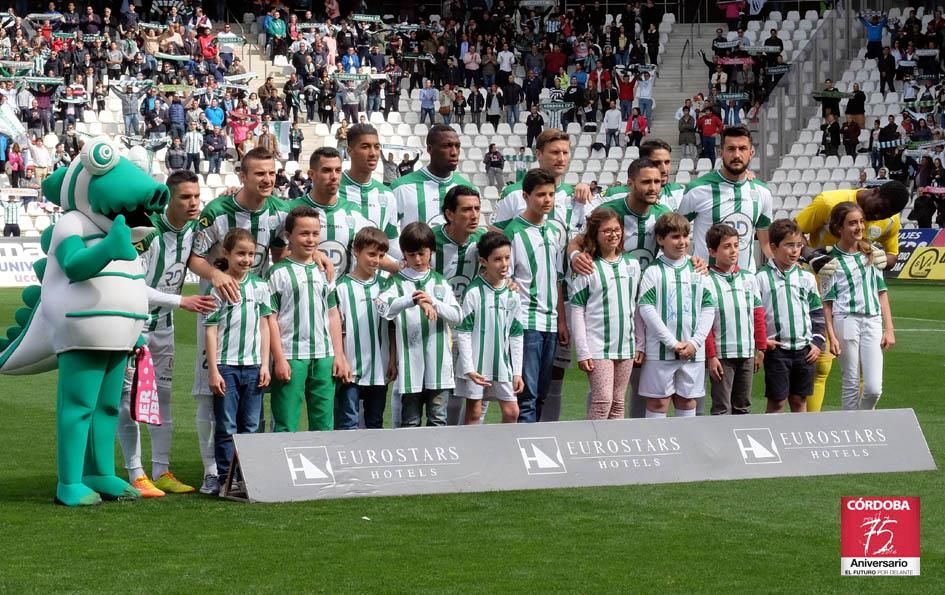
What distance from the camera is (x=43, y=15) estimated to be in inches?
1371

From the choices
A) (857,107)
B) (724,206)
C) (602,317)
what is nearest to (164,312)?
(602,317)

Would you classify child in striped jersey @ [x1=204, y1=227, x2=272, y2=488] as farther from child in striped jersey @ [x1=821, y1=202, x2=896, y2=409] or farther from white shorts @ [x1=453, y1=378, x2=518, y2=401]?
child in striped jersey @ [x1=821, y1=202, x2=896, y2=409]

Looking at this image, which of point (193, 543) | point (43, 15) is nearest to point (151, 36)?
point (43, 15)

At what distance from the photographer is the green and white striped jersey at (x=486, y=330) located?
8367 mm

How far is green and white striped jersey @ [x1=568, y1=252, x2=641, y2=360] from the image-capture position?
28.3 feet

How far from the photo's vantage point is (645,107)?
3538 cm

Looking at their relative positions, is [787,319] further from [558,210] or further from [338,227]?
[338,227]

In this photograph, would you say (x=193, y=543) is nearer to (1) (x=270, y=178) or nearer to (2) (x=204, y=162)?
(1) (x=270, y=178)

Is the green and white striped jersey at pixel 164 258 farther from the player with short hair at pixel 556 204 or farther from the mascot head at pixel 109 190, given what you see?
the player with short hair at pixel 556 204

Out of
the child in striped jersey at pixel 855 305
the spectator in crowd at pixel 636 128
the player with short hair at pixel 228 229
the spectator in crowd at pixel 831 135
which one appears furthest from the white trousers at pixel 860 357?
the spectator in crowd at pixel 636 128

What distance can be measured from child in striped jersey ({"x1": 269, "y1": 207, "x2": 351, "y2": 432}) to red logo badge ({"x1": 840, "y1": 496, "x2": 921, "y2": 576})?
3329 millimetres

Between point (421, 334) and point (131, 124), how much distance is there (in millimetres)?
25162

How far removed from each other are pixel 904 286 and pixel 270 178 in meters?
20.0

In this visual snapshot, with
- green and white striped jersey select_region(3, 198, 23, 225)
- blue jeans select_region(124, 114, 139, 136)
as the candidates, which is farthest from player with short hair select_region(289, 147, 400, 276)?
blue jeans select_region(124, 114, 139, 136)
